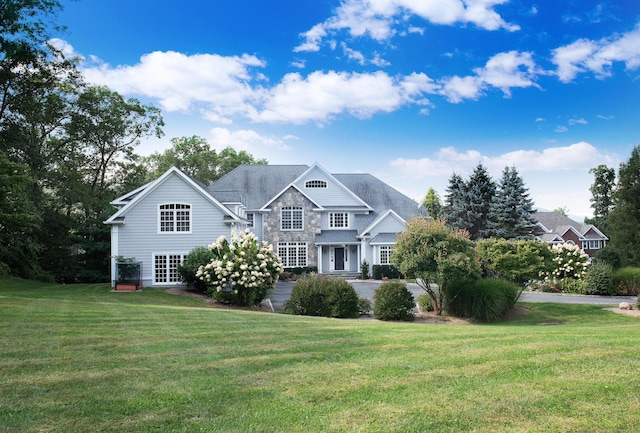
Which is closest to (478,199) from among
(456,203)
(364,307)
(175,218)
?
(456,203)

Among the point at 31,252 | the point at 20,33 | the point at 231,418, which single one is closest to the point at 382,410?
the point at 231,418

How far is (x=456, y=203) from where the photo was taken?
36750 mm

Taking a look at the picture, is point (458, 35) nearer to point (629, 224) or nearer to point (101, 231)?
point (629, 224)

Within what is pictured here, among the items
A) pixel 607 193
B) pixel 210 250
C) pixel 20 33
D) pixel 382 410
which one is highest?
pixel 20 33

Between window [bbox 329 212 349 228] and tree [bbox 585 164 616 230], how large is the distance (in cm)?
3865

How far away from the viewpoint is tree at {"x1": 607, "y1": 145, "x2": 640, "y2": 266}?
111 feet

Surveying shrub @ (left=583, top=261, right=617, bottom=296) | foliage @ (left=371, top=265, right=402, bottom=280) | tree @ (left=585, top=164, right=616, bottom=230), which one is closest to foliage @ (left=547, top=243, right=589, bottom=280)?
shrub @ (left=583, top=261, right=617, bottom=296)

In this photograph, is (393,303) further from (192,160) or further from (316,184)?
(192,160)

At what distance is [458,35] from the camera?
1970 cm

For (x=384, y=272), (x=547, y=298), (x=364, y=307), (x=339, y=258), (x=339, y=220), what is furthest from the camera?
(x=339, y=220)

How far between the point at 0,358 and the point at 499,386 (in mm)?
6841

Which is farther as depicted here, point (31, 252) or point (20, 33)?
point (31, 252)

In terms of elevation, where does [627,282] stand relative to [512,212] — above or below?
below

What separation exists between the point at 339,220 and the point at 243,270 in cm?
2065
